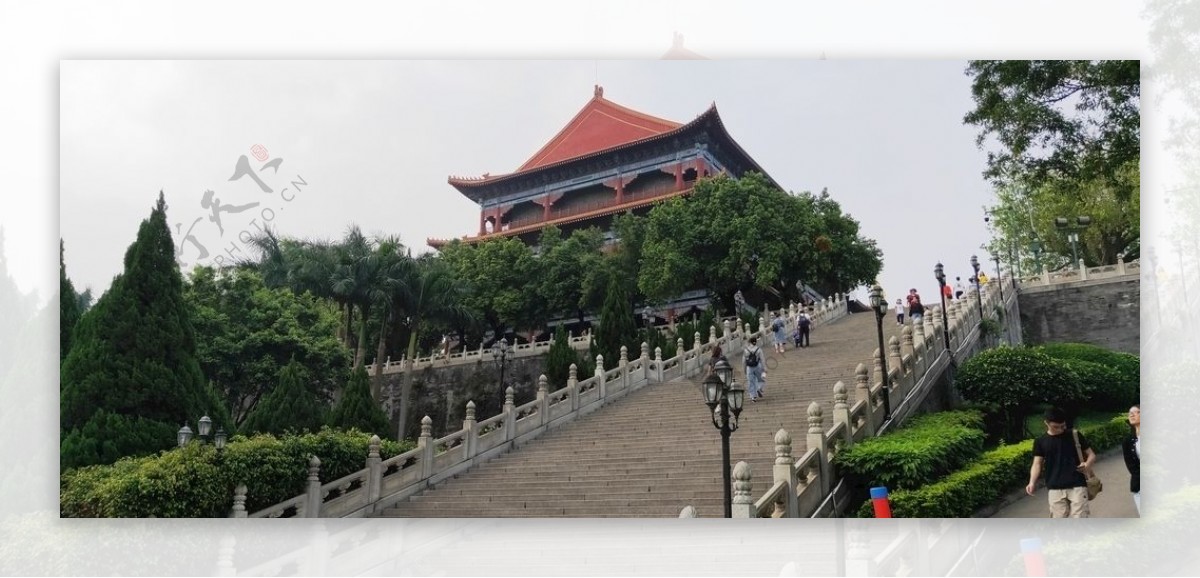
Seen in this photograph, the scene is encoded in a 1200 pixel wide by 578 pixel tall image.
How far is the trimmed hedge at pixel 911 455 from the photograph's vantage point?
7617 mm

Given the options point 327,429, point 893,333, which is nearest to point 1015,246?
point 893,333

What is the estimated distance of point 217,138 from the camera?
29.9 ft

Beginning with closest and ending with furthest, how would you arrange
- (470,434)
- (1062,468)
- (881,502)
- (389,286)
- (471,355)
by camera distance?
1. (1062,468)
2. (881,502)
3. (470,434)
4. (389,286)
5. (471,355)

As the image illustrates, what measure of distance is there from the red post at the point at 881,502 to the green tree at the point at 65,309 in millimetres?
7666

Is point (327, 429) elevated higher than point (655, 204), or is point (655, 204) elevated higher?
point (655, 204)

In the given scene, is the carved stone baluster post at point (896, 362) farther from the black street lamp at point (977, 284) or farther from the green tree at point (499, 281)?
the green tree at point (499, 281)

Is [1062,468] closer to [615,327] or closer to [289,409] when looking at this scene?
[615,327]

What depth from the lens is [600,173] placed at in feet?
40.0

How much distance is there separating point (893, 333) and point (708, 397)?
179 inches

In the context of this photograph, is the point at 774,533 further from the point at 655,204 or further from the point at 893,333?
the point at 655,204

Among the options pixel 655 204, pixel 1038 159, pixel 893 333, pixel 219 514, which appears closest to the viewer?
pixel 219 514

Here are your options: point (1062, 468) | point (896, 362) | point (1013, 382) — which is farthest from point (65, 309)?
point (1013, 382)

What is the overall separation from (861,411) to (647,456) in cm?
226

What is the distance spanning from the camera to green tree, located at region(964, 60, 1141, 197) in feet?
27.8
